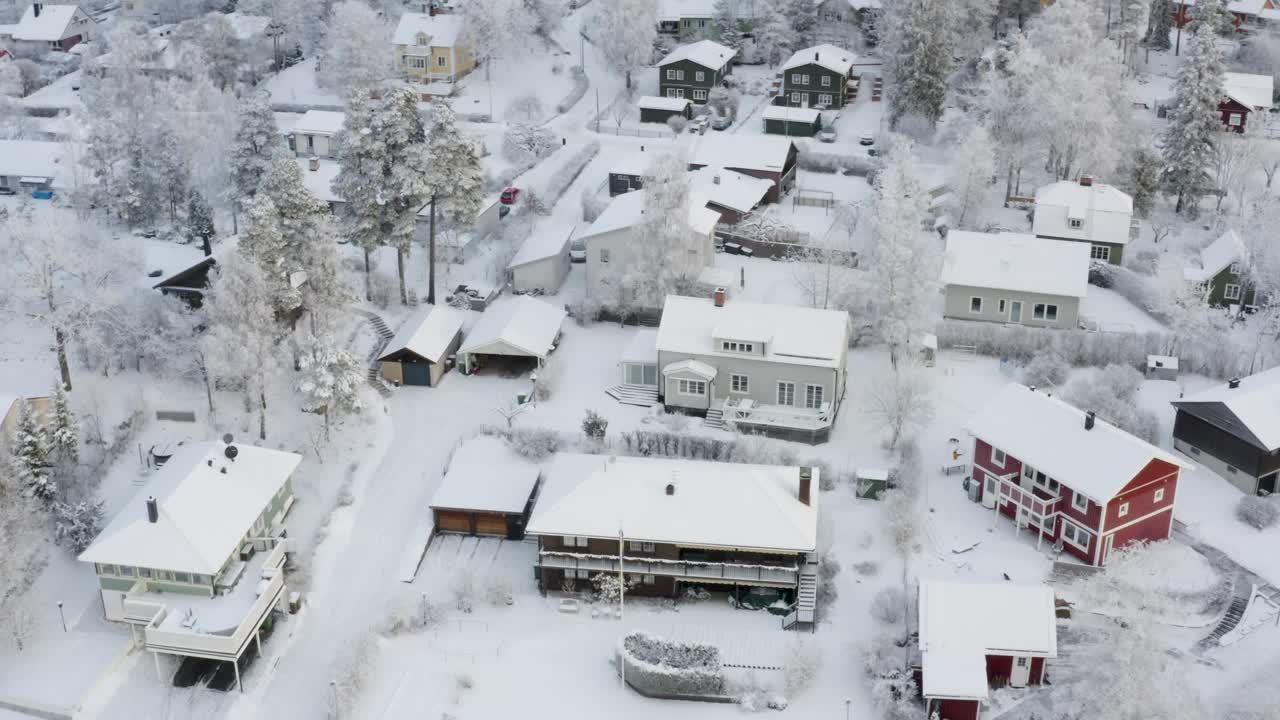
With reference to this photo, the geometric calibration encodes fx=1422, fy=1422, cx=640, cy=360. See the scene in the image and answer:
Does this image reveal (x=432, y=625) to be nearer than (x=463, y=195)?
Yes

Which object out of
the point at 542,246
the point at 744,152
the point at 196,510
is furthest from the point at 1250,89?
the point at 196,510

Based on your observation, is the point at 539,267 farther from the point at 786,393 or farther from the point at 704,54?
the point at 704,54

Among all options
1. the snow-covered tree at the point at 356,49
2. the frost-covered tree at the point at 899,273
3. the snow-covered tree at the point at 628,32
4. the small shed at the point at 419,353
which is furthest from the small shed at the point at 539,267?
the snow-covered tree at the point at 628,32

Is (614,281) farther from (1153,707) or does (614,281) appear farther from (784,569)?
(1153,707)

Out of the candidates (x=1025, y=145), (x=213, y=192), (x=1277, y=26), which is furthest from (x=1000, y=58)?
(x=213, y=192)

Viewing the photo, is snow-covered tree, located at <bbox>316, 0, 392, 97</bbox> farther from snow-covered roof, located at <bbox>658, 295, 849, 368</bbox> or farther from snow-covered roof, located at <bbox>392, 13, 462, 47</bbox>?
snow-covered roof, located at <bbox>658, 295, 849, 368</bbox>

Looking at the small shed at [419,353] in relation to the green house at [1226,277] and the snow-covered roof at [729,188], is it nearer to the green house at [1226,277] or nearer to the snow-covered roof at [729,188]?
the snow-covered roof at [729,188]

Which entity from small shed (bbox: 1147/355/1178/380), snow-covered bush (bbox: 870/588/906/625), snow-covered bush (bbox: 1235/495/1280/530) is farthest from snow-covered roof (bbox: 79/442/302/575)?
small shed (bbox: 1147/355/1178/380)

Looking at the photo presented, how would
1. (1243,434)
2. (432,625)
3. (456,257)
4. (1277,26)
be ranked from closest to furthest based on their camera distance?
(432,625) < (1243,434) < (456,257) < (1277,26)
